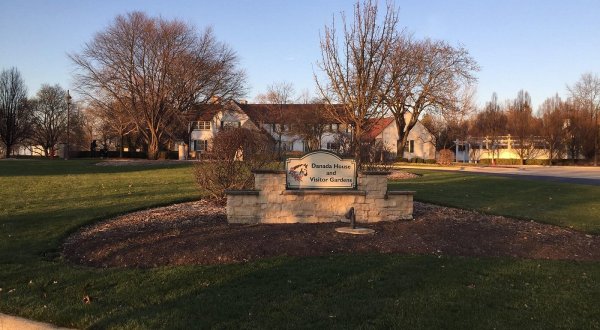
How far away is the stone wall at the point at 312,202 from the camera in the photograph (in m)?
8.88

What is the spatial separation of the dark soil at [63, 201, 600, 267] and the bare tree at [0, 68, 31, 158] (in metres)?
68.6

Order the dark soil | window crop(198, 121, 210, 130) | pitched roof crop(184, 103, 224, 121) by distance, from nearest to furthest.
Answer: the dark soil → pitched roof crop(184, 103, 224, 121) → window crop(198, 121, 210, 130)

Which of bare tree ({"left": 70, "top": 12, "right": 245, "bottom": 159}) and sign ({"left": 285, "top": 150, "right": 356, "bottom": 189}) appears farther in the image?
bare tree ({"left": 70, "top": 12, "right": 245, "bottom": 159})

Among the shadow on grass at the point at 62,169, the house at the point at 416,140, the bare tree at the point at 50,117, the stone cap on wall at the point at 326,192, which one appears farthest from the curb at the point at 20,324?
the bare tree at the point at 50,117

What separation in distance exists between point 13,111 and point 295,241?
7394 centimetres

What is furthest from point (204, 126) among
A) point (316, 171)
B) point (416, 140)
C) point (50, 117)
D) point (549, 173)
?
point (316, 171)

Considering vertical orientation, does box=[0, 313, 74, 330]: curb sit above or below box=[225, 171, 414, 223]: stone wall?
below

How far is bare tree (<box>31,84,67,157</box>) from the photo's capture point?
249 feet

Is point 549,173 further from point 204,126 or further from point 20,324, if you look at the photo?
→ point 204,126

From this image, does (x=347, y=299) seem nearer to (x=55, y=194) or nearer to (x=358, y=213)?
(x=358, y=213)

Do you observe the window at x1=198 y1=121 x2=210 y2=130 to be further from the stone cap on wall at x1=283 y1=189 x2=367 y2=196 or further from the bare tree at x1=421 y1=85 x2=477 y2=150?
the stone cap on wall at x1=283 y1=189 x2=367 y2=196

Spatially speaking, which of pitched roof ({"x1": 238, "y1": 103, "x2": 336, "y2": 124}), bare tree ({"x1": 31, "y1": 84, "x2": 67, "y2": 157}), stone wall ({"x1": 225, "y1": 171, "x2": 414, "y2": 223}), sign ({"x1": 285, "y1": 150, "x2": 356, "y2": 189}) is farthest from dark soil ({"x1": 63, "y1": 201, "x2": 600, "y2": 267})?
bare tree ({"x1": 31, "y1": 84, "x2": 67, "y2": 157})

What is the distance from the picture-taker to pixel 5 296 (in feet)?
17.1

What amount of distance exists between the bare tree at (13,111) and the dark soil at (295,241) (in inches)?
2701
